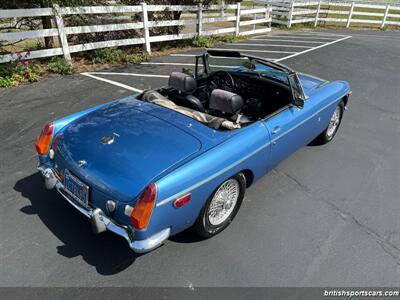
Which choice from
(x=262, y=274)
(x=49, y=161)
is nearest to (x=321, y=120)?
(x=262, y=274)

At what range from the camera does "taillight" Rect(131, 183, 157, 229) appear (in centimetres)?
227

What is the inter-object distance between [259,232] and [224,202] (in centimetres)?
50

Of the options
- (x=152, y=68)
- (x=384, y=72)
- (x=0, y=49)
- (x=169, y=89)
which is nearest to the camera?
(x=169, y=89)

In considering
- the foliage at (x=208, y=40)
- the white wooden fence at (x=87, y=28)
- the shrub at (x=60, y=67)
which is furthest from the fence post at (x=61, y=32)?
the foliage at (x=208, y=40)

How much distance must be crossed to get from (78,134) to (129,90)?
3933mm

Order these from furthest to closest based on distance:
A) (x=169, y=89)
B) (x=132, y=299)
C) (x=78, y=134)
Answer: (x=169, y=89), (x=78, y=134), (x=132, y=299)

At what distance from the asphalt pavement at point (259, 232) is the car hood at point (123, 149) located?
762 millimetres

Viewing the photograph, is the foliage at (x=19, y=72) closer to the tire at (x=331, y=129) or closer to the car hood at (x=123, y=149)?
the car hood at (x=123, y=149)

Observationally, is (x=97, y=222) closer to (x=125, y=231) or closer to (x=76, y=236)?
(x=125, y=231)

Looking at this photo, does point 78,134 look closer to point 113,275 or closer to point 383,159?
point 113,275

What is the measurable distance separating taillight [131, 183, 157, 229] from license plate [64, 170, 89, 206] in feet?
1.79

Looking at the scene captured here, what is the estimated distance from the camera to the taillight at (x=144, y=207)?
227 cm

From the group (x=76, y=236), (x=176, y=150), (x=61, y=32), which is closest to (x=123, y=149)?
(x=176, y=150)

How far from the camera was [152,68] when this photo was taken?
27.9ft
